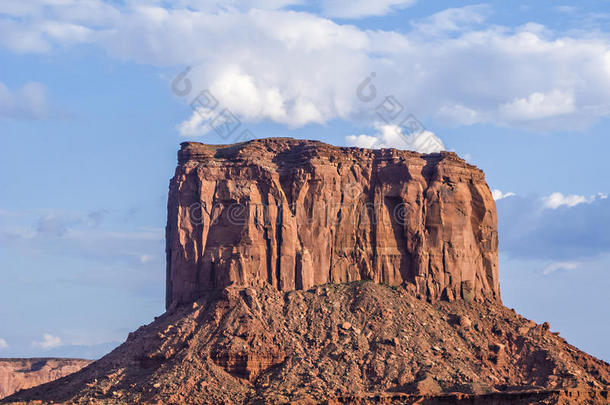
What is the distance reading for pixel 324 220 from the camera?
126m

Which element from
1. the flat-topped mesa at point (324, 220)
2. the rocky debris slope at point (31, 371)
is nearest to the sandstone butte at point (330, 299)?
the flat-topped mesa at point (324, 220)

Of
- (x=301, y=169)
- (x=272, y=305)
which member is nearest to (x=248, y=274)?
(x=272, y=305)

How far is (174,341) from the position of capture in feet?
378

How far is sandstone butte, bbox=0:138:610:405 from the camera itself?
11050 cm

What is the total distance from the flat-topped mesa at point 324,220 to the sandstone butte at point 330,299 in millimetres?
141

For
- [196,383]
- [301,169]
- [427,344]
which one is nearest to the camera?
[196,383]

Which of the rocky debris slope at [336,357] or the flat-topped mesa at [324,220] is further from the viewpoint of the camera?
the flat-topped mesa at [324,220]

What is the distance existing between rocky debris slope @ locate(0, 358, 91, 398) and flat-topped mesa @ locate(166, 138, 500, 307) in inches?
1993

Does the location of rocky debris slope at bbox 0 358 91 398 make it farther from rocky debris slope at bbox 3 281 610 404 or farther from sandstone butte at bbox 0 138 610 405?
rocky debris slope at bbox 3 281 610 404

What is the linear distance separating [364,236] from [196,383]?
26.4 meters

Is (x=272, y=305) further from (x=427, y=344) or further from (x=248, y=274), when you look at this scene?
(x=427, y=344)

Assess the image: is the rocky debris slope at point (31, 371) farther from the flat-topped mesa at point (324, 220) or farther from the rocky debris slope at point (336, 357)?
the rocky debris slope at point (336, 357)

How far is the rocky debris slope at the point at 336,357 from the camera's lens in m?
109

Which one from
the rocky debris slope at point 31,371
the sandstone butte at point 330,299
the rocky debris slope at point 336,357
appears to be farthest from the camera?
the rocky debris slope at point 31,371
